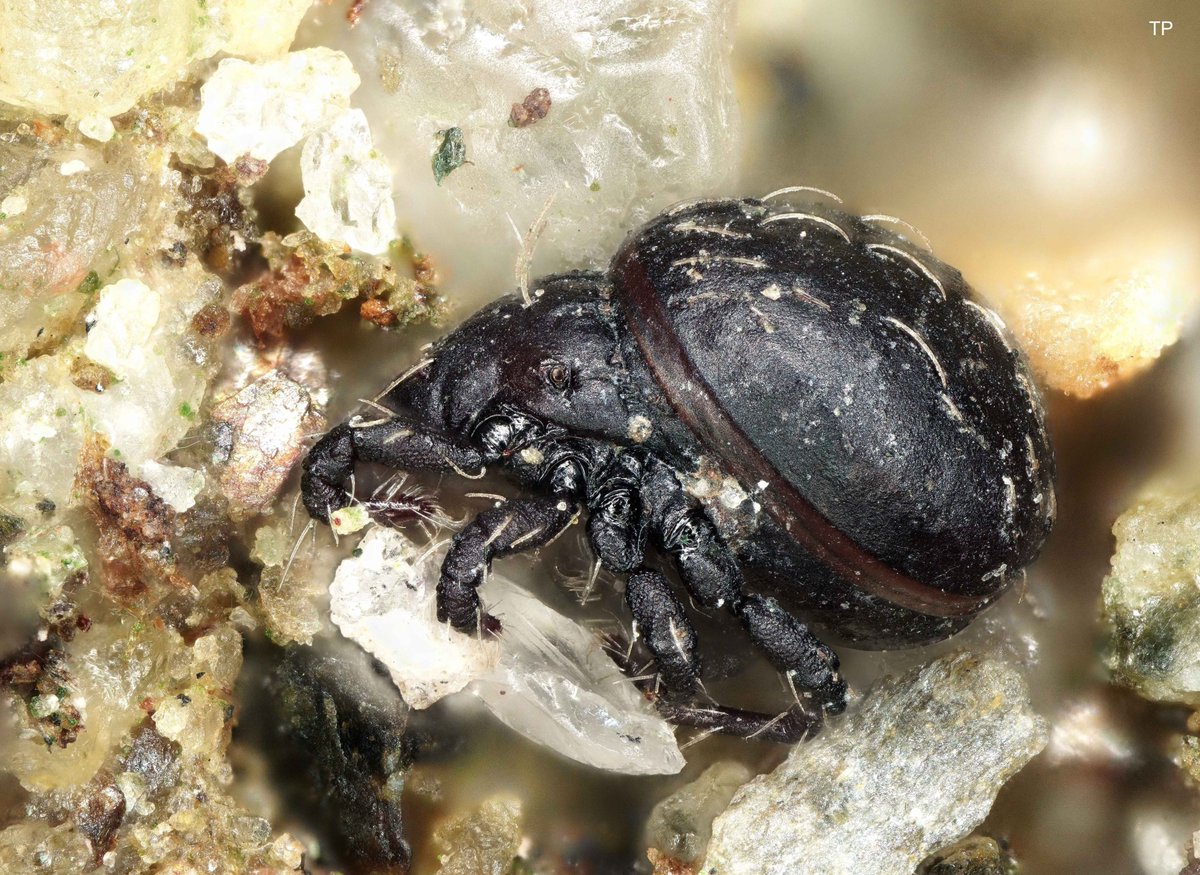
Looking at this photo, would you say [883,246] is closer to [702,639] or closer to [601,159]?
[601,159]

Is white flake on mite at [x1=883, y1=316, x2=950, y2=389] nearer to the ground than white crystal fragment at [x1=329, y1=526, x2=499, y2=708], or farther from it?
farther from it

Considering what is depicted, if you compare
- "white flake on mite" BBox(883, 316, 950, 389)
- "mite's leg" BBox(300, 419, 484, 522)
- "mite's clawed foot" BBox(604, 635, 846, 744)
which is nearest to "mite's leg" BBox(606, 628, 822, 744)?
"mite's clawed foot" BBox(604, 635, 846, 744)

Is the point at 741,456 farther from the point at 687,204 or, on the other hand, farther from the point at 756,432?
the point at 687,204

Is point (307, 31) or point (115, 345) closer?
point (115, 345)

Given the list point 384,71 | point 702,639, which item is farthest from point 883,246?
point 384,71

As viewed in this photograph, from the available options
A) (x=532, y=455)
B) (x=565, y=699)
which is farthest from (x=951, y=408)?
(x=565, y=699)

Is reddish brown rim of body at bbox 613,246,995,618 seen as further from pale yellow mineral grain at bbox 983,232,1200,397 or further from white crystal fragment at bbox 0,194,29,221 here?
white crystal fragment at bbox 0,194,29,221

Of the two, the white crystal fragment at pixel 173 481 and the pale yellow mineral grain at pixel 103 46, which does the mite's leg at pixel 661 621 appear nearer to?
the white crystal fragment at pixel 173 481
